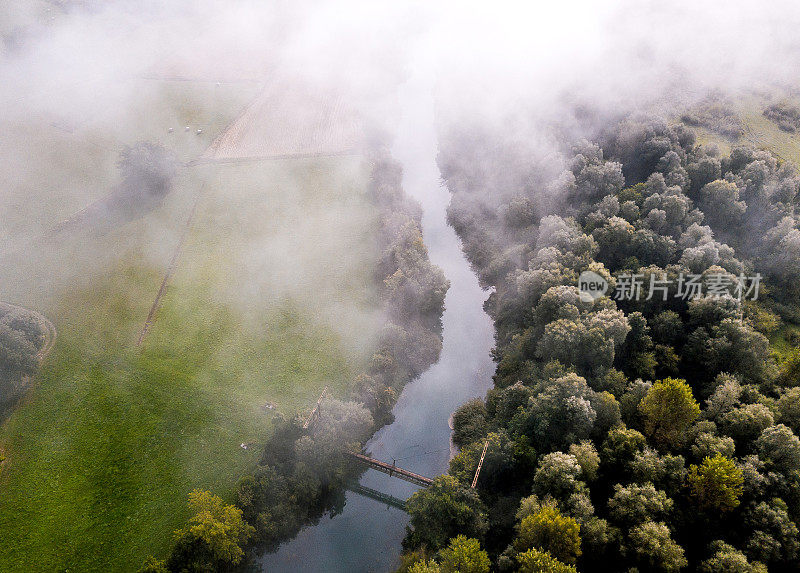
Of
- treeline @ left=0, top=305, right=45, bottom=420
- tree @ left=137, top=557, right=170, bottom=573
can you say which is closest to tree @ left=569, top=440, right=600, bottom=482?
tree @ left=137, top=557, right=170, bottom=573

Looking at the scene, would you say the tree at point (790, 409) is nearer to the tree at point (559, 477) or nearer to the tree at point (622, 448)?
the tree at point (622, 448)

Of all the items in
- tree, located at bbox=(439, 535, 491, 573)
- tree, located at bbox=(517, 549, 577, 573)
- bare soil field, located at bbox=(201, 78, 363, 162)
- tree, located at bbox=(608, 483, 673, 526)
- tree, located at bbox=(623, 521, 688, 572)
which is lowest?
tree, located at bbox=(439, 535, 491, 573)

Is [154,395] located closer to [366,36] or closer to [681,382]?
[681,382]

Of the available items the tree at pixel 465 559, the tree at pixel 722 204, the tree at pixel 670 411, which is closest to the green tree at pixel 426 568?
the tree at pixel 465 559

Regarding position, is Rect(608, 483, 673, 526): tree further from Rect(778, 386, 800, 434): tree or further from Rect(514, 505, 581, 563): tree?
Rect(778, 386, 800, 434): tree

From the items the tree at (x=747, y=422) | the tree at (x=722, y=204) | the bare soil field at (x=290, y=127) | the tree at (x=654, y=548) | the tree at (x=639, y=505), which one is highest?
the bare soil field at (x=290, y=127)

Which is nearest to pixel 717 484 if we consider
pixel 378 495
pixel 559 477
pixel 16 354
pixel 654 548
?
pixel 654 548
